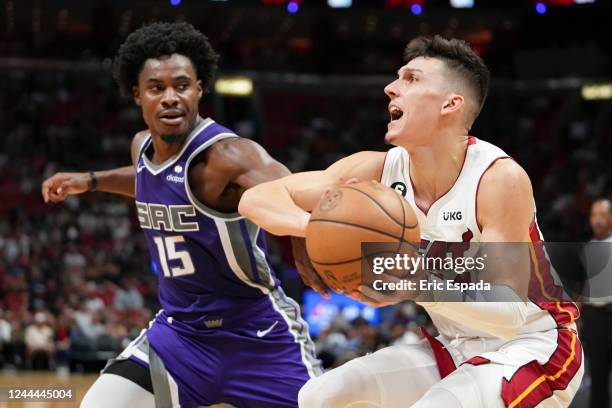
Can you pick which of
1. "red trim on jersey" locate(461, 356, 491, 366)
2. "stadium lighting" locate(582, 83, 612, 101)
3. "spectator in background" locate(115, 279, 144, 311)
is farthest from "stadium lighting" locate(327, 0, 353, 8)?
"red trim on jersey" locate(461, 356, 491, 366)

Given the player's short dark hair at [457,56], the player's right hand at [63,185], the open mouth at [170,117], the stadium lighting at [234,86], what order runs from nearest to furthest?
the player's short dark hair at [457,56]
the open mouth at [170,117]
the player's right hand at [63,185]
the stadium lighting at [234,86]

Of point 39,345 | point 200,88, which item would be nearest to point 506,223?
point 200,88

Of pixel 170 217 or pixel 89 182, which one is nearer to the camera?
pixel 170 217

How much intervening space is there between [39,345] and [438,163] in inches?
414

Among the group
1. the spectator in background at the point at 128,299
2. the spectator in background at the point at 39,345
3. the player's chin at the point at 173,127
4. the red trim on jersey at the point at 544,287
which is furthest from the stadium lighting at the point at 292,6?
the red trim on jersey at the point at 544,287

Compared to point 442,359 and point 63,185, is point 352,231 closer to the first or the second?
point 442,359

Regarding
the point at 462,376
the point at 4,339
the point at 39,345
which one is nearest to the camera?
the point at 462,376

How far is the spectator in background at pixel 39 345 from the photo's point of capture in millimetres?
12898

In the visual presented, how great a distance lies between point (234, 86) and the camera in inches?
887

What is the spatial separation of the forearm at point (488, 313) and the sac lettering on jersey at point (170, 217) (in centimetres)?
139

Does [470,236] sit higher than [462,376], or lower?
higher

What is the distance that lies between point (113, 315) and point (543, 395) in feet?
35.2

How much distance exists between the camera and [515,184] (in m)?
3.37

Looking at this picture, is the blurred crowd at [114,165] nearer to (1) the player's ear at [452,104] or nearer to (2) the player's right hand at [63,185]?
(2) the player's right hand at [63,185]
